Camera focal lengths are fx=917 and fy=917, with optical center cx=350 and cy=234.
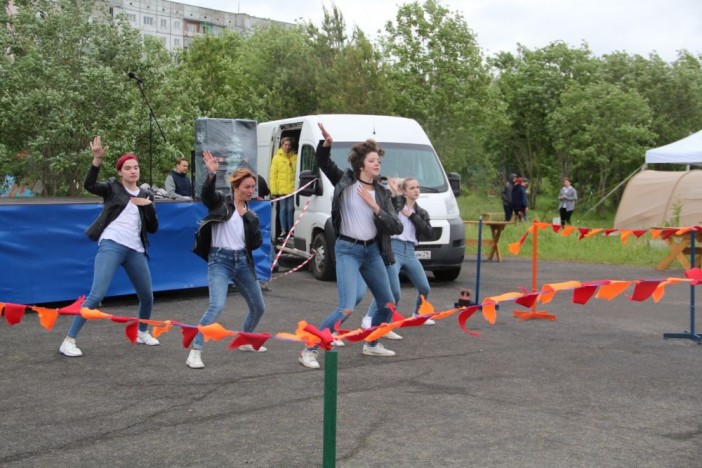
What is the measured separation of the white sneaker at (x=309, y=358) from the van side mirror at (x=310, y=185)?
235 inches

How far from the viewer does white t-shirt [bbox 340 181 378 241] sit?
24.2 ft

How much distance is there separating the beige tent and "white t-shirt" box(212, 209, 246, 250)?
16.1 meters

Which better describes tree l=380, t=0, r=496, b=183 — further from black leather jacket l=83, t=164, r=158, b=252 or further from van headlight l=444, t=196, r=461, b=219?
black leather jacket l=83, t=164, r=158, b=252

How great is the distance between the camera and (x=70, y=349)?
26.1ft

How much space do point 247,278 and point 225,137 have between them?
437 centimetres

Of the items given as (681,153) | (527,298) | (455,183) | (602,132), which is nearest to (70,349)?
(527,298)

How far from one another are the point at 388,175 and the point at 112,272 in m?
6.63

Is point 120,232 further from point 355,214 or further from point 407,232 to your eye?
point 407,232

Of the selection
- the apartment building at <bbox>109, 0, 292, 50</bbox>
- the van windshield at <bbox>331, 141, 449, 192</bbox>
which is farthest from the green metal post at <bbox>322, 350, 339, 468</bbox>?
the apartment building at <bbox>109, 0, 292, 50</bbox>

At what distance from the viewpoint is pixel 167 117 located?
21844 mm

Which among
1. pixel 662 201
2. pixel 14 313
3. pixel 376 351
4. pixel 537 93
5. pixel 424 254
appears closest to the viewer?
pixel 14 313

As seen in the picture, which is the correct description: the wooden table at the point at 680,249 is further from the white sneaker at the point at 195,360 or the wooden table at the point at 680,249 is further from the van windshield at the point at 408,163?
the white sneaker at the point at 195,360

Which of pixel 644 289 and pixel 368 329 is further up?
pixel 644 289

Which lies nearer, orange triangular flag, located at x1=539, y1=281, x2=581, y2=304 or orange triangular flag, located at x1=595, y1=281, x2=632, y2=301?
orange triangular flag, located at x1=539, y1=281, x2=581, y2=304
